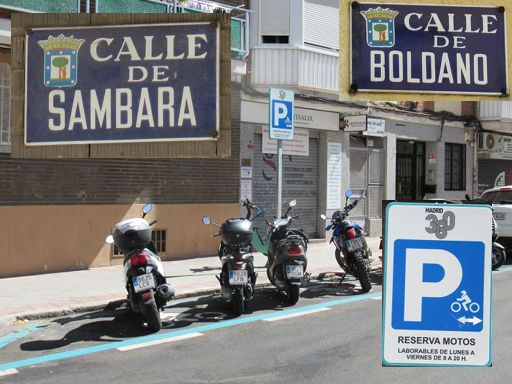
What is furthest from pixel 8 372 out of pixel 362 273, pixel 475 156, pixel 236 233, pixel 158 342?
pixel 475 156

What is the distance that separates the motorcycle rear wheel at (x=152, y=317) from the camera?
616 centimetres

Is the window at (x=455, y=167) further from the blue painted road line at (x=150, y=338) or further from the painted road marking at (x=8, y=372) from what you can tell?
the painted road marking at (x=8, y=372)

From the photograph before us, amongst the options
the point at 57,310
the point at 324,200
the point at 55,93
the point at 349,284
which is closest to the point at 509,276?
the point at 349,284

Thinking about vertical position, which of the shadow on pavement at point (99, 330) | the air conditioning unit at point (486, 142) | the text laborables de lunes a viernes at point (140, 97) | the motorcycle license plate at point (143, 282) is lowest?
the shadow on pavement at point (99, 330)

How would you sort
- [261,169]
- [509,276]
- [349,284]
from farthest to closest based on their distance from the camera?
[261,169], [509,276], [349,284]

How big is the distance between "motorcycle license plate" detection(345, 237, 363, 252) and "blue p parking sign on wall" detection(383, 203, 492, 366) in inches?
248

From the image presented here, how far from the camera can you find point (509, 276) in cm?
1038

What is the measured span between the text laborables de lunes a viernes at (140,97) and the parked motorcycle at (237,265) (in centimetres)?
468

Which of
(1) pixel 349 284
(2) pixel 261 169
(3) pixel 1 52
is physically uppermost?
(3) pixel 1 52

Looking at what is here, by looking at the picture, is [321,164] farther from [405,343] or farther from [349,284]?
[405,343]

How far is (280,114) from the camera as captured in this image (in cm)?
1028

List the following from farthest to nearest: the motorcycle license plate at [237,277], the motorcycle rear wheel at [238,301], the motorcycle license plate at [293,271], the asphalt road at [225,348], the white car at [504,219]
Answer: the white car at [504,219] → the motorcycle license plate at [293,271] → the motorcycle rear wheel at [238,301] → the motorcycle license plate at [237,277] → the asphalt road at [225,348]

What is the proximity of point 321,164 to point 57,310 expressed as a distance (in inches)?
370

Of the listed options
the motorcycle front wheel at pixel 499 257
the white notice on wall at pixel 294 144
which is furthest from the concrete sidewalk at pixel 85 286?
the white notice on wall at pixel 294 144
